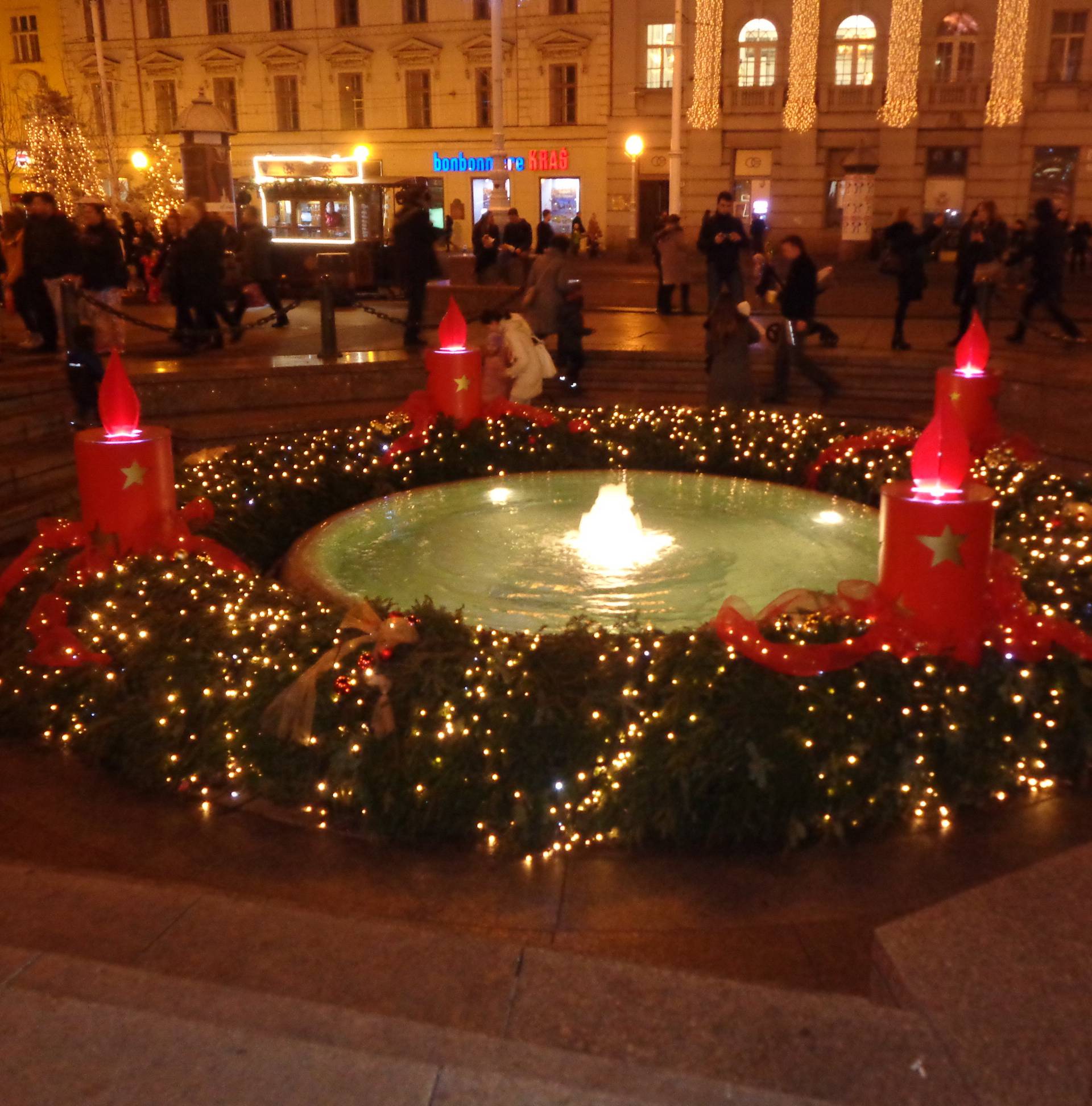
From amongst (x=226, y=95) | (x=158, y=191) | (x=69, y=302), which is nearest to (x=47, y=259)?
(x=69, y=302)

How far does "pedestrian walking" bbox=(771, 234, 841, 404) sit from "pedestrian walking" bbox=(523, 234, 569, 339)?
2.11 metres

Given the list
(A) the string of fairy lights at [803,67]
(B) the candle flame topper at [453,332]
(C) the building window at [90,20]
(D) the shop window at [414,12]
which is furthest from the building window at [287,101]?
(B) the candle flame topper at [453,332]

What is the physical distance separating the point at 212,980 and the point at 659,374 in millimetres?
9837

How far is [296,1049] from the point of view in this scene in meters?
2.44

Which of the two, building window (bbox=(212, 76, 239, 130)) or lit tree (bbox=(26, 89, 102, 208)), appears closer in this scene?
lit tree (bbox=(26, 89, 102, 208))

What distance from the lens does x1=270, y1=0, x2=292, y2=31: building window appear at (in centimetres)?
4106

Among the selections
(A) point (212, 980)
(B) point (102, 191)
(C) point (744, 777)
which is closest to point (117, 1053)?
(A) point (212, 980)

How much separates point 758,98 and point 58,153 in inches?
763

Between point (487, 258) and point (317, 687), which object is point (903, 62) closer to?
point (487, 258)

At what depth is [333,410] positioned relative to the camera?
10820mm

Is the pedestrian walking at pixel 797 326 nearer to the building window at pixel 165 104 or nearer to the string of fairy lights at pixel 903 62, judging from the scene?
the string of fairy lights at pixel 903 62

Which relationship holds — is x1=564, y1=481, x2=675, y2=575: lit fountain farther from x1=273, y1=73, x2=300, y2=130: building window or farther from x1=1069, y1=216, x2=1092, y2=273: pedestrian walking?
x1=273, y1=73, x2=300, y2=130: building window

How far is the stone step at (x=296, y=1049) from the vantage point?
2316mm

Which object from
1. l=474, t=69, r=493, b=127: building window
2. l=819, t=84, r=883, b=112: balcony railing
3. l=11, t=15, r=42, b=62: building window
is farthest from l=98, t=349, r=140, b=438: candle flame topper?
l=11, t=15, r=42, b=62: building window
